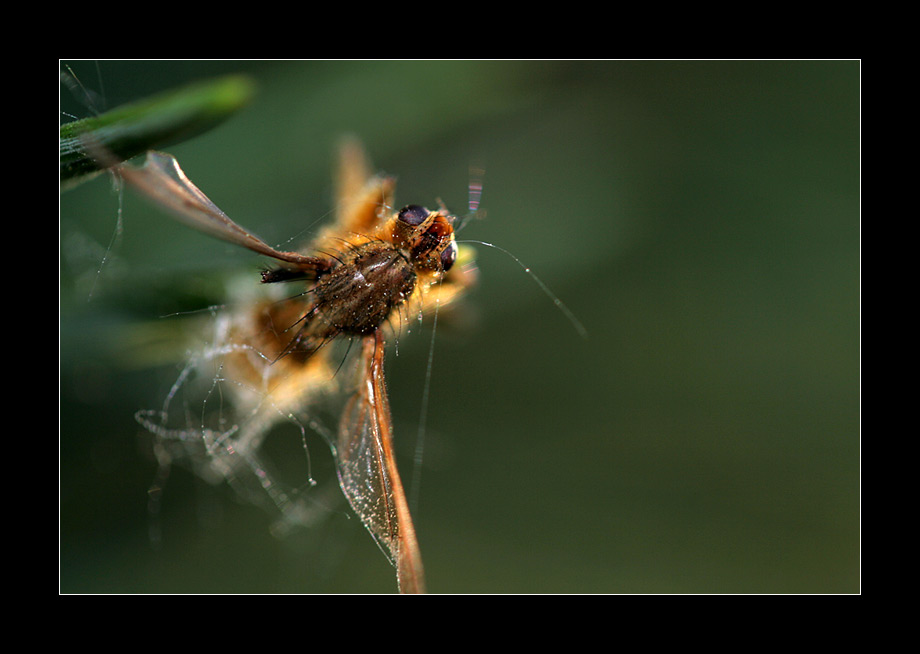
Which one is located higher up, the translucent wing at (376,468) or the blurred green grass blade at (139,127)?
the blurred green grass blade at (139,127)

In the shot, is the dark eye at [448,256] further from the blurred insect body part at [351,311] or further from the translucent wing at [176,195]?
the translucent wing at [176,195]

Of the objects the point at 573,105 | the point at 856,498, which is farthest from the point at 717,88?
the point at 856,498

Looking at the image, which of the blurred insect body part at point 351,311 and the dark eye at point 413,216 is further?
the dark eye at point 413,216

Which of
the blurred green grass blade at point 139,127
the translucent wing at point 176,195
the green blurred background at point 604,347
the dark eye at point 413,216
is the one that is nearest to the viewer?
the translucent wing at point 176,195

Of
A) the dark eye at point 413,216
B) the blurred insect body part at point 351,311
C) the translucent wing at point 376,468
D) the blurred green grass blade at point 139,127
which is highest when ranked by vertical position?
the blurred green grass blade at point 139,127

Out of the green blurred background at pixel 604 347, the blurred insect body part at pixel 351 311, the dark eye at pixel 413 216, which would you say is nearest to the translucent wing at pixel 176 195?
the blurred insect body part at pixel 351 311

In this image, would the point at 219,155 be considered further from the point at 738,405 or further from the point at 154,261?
the point at 738,405

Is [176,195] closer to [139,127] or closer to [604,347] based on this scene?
[139,127]

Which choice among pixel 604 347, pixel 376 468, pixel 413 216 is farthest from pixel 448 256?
pixel 604 347
